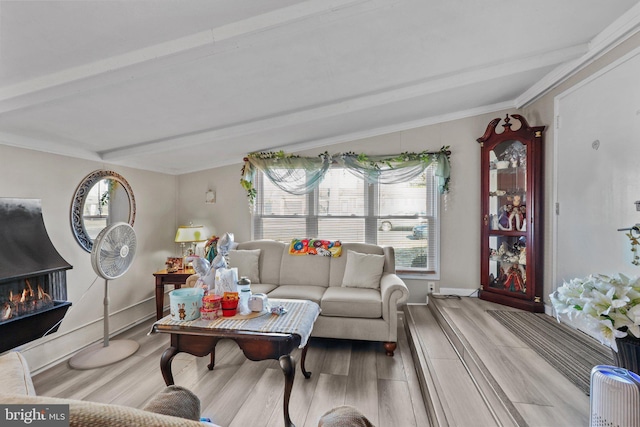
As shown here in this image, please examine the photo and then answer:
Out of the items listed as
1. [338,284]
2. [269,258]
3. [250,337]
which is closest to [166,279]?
[269,258]

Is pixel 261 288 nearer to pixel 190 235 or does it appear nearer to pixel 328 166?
pixel 190 235

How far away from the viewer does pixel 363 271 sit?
10.5 ft

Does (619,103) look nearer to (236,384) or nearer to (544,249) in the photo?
(544,249)

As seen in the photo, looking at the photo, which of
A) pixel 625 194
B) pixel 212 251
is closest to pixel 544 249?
pixel 625 194

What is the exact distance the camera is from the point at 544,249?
2.94 meters

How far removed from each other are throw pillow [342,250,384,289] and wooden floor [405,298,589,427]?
0.66 m

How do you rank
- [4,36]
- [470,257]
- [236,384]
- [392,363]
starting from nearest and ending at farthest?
1. [4,36]
2. [236,384]
3. [392,363]
4. [470,257]

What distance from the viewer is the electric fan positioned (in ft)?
8.29

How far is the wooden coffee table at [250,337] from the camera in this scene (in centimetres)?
176

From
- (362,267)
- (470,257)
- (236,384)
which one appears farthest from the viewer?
(470,257)

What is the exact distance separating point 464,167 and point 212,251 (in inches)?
130

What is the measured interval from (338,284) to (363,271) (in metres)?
0.36

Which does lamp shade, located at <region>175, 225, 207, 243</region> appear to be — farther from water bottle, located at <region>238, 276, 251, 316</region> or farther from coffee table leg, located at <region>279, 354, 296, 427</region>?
coffee table leg, located at <region>279, 354, 296, 427</region>

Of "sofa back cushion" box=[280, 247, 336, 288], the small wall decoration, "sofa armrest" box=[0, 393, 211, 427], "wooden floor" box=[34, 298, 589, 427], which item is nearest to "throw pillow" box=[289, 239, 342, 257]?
"sofa back cushion" box=[280, 247, 336, 288]
